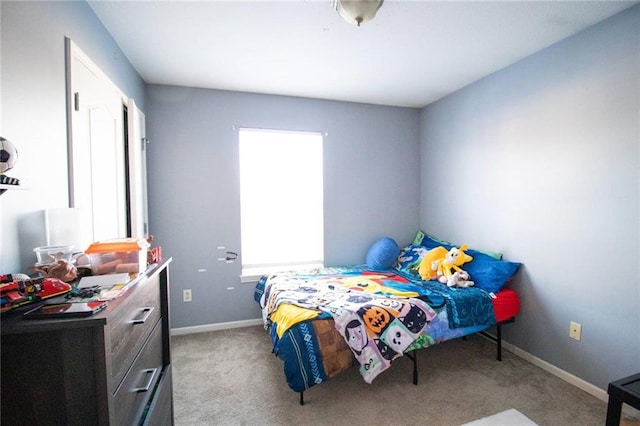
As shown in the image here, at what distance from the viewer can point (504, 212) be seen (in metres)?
2.57

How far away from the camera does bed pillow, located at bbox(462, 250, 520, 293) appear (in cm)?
237

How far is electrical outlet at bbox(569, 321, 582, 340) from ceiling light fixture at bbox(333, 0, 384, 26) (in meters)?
2.55

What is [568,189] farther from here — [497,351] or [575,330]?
[497,351]

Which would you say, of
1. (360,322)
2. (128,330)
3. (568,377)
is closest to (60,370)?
(128,330)

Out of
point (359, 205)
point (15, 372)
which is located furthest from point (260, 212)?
point (15, 372)

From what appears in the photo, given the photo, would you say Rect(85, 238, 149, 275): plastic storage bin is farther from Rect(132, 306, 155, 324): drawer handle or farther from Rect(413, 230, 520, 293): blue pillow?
Rect(413, 230, 520, 293): blue pillow

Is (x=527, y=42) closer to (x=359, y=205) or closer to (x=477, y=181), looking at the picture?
(x=477, y=181)

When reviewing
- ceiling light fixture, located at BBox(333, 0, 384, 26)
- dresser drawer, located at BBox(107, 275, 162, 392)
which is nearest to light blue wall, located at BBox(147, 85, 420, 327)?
ceiling light fixture, located at BBox(333, 0, 384, 26)

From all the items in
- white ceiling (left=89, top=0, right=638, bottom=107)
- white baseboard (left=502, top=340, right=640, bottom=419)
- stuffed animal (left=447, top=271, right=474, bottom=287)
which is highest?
white ceiling (left=89, top=0, right=638, bottom=107)

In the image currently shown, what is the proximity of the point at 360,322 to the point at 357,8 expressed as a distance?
1.91m

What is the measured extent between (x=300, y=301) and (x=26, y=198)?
1.64 m

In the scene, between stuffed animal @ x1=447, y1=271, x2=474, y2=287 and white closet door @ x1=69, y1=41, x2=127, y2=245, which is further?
stuffed animal @ x1=447, y1=271, x2=474, y2=287

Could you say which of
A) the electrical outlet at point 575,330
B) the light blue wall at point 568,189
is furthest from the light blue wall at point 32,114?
the electrical outlet at point 575,330

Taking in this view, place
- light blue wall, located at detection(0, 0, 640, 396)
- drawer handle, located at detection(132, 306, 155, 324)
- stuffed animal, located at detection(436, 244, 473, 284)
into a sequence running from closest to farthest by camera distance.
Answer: drawer handle, located at detection(132, 306, 155, 324)
light blue wall, located at detection(0, 0, 640, 396)
stuffed animal, located at detection(436, 244, 473, 284)
